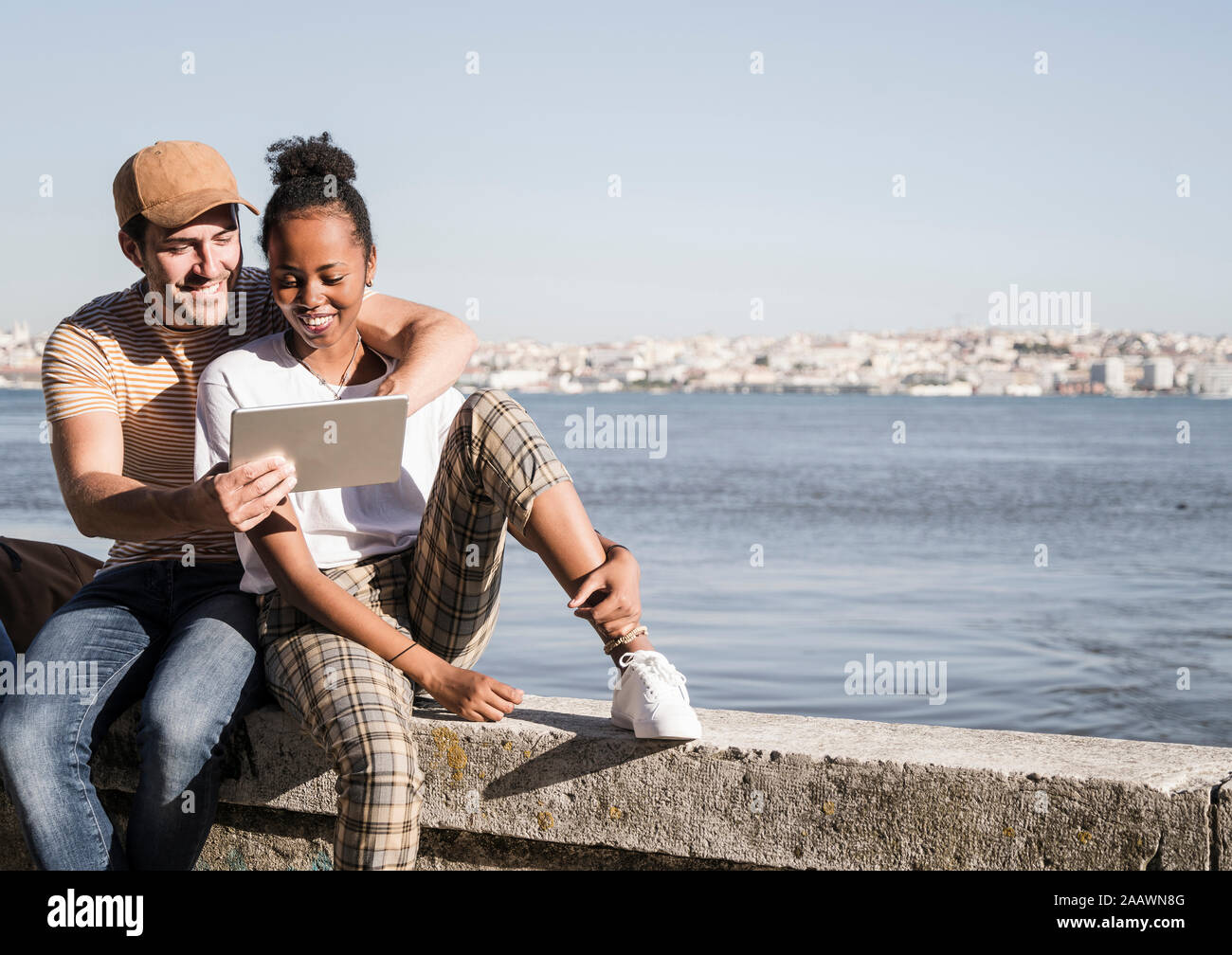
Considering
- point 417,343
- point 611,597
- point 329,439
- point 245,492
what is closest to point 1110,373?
point 417,343

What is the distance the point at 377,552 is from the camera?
2.79m

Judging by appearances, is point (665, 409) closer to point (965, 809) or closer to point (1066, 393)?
point (1066, 393)

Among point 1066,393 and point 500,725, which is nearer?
point 500,725

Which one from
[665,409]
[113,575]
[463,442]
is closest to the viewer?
[463,442]

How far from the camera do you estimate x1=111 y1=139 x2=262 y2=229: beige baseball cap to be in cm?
287

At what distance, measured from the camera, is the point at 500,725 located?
2.57 m

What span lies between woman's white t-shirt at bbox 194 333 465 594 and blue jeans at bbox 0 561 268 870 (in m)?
0.22

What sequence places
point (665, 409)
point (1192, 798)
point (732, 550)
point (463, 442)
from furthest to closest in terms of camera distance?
point (665, 409), point (732, 550), point (463, 442), point (1192, 798)

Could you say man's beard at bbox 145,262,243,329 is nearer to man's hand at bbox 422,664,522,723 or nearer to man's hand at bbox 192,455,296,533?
man's hand at bbox 192,455,296,533

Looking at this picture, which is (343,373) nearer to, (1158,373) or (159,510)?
(159,510)

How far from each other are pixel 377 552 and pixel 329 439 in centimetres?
41
